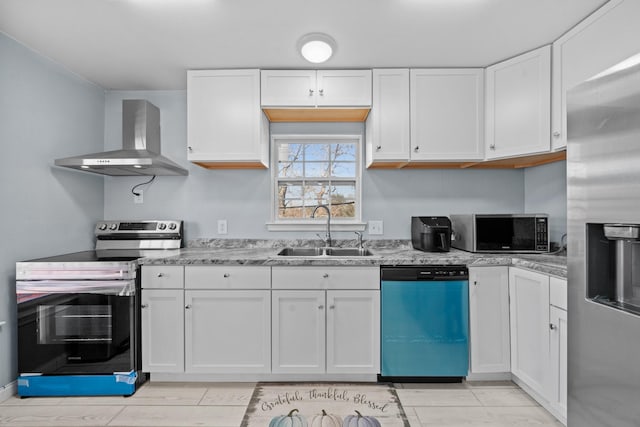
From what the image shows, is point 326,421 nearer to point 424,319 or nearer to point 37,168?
point 424,319

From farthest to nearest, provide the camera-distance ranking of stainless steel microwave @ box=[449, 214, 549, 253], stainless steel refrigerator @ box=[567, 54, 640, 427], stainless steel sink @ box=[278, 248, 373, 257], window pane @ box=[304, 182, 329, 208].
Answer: window pane @ box=[304, 182, 329, 208]
stainless steel sink @ box=[278, 248, 373, 257]
stainless steel microwave @ box=[449, 214, 549, 253]
stainless steel refrigerator @ box=[567, 54, 640, 427]

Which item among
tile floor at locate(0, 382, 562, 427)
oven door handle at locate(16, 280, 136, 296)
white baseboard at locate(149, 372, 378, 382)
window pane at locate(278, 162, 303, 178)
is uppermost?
window pane at locate(278, 162, 303, 178)

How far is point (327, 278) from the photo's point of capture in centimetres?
217

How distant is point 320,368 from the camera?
2.17 m

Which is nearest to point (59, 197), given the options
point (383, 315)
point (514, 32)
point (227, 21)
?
point (227, 21)

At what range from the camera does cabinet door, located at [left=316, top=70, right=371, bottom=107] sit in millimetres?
2434

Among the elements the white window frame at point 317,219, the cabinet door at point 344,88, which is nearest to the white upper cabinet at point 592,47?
the cabinet door at point 344,88

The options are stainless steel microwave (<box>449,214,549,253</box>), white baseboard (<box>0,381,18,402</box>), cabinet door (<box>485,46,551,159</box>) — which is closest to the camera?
white baseboard (<box>0,381,18,402</box>)

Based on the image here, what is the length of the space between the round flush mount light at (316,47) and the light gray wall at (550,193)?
190cm

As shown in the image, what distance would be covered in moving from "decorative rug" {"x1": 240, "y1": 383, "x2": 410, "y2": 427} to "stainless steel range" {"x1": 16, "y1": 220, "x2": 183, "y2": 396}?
0.89m

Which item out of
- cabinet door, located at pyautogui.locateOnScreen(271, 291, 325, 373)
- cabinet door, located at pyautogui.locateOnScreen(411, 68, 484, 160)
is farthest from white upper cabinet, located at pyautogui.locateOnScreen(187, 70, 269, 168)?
cabinet door, located at pyautogui.locateOnScreen(411, 68, 484, 160)

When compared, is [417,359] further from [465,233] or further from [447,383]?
[465,233]

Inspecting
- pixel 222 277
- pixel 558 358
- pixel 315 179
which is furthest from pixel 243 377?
pixel 558 358

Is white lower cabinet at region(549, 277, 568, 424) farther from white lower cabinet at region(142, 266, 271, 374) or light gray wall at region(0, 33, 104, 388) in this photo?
light gray wall at region(0, 33, 104, 388)
